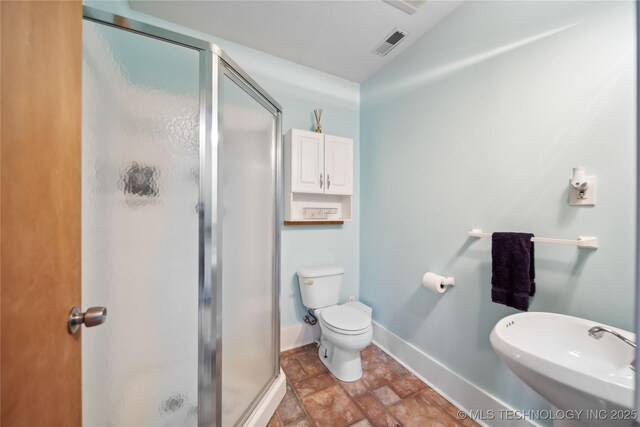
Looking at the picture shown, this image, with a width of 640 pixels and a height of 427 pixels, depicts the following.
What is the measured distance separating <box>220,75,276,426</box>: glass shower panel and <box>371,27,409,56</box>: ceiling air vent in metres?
1.03

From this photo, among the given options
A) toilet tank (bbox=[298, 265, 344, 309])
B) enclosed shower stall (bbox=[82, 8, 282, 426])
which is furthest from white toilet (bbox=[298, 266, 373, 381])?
enclosed shower stall (bbox=[82, 8, 282, 426])

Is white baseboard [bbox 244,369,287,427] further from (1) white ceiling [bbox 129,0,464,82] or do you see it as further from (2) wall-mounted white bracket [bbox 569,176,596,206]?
(1) white ceiling [bbox 129,0,464,82]

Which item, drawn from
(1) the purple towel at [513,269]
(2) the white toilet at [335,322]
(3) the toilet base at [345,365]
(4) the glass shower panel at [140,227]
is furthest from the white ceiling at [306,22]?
(3) the toilet base at [345,365]

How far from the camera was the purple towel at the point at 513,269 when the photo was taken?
40.8 inches

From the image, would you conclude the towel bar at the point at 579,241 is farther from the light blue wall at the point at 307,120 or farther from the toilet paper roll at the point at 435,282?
the light blue wall at the point at 307,120

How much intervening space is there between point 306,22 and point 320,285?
6.29ft

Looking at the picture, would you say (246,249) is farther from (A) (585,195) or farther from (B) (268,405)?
(A) (585,195)

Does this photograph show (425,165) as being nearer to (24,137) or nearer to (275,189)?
(275,189)

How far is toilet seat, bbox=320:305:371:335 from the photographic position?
1.49 metres

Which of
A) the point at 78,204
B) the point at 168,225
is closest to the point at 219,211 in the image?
the point at 168,225

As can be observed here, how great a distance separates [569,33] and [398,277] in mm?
1596

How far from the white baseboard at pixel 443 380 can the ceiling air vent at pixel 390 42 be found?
226cm

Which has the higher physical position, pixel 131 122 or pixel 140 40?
pixel 140 40

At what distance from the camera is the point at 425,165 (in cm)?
162
